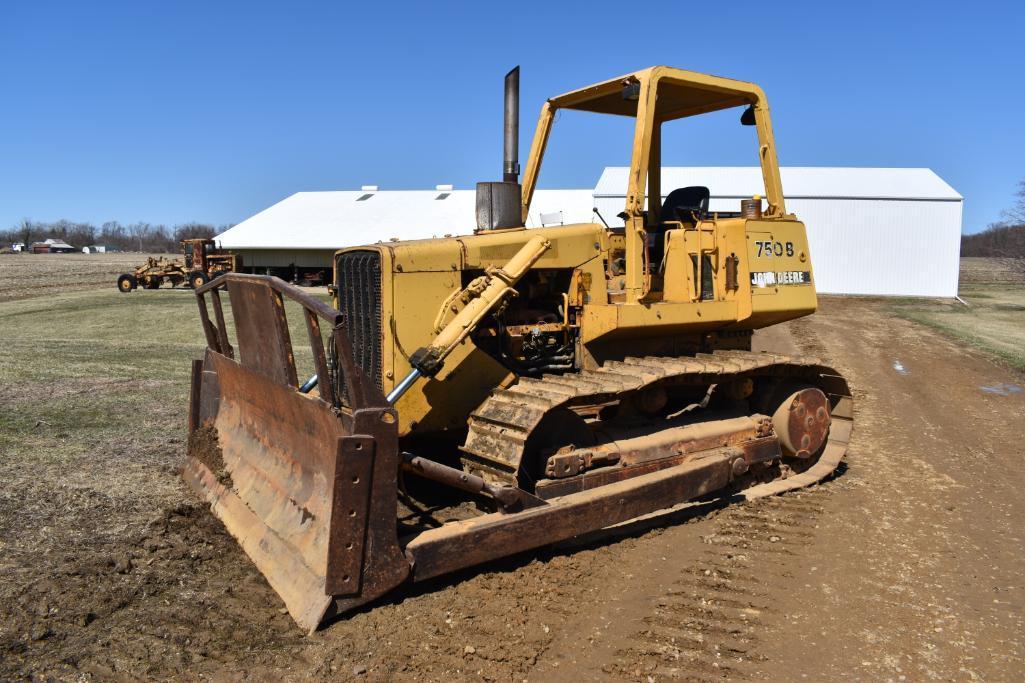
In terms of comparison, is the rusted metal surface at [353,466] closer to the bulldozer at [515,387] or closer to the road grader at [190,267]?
the bulldozer at [515,387]

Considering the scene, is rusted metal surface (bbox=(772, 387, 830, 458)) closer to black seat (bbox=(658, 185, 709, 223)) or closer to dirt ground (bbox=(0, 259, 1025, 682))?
dirt ground (bbox=(0, 259, 1025, 682))

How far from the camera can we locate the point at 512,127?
611cm

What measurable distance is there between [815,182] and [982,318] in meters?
12.3

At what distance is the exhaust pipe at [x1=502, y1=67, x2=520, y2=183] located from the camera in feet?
19.8

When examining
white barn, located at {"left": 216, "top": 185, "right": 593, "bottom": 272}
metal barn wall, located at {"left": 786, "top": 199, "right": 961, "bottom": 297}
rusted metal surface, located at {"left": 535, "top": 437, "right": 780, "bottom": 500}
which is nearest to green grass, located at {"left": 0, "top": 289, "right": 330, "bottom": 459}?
rusted metal surface, located at {"left": 535, "top": 437, "right": 780, "bottom": 500}

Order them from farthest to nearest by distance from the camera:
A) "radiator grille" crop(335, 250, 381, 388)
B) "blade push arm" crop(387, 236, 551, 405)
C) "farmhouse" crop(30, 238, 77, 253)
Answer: "farmhouse" crop(30, 238, 77, 253) → "radiator grille" crop(335, 250, 381, 388) → "blade push arm" crop(387, 236, 551, 405)

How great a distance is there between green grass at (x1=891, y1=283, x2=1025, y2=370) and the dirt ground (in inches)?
378

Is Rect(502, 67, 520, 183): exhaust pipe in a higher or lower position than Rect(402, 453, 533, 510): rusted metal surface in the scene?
higher

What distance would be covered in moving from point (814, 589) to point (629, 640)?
1.26 metres

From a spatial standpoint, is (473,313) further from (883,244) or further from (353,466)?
(883,244)

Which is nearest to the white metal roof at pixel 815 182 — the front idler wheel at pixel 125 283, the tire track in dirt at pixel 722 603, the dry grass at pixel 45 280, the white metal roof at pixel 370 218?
the white metal roof at pixel 370 218

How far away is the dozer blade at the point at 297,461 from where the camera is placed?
3.89 meters

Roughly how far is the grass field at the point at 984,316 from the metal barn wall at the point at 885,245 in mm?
1841

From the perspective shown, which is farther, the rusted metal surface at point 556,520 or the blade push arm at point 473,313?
the blade push arm at point 473,313
